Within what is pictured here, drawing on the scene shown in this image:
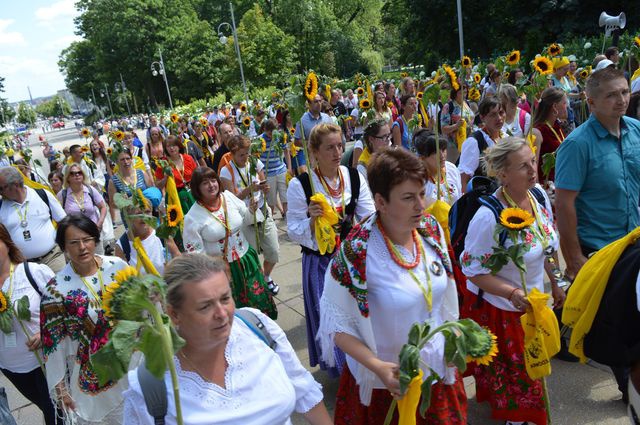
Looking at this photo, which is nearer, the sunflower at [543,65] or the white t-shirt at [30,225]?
the white t-shirt at [30,225]

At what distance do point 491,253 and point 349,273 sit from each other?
101cm

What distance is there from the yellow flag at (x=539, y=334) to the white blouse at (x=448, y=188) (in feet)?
6.01

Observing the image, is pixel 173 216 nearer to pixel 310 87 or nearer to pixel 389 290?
pixel 310 87

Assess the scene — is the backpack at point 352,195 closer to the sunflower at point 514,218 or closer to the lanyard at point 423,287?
the lanyard at point 423,287

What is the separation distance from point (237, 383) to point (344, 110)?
619 inches

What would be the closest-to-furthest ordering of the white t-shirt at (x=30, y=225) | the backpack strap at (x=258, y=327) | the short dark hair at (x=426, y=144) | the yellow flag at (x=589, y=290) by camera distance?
the backpack strap at (x=258, y=327)
the yellow flag at (x=589, y=290)
the short dark hair at (x=426, y=144)
the white t-shirt at (x=30, y=225)

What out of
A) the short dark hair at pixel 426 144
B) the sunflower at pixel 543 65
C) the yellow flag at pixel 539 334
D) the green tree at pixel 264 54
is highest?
the green tree at pixel 264 54

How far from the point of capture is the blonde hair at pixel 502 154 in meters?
2.93

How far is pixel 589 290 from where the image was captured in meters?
2.31

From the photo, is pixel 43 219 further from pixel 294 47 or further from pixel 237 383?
pixel 294 47

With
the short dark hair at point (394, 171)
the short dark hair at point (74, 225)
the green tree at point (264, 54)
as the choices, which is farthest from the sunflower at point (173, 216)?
the green tree at point (264, 54)

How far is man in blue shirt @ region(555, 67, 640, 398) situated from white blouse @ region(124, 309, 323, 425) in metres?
2.09

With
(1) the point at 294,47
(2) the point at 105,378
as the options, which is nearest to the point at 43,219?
(2) the point at 105,378

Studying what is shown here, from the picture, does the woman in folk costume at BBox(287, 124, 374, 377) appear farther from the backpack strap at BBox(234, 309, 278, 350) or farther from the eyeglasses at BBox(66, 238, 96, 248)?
the backpack strap at BBox(234, 309, 278, 350)
